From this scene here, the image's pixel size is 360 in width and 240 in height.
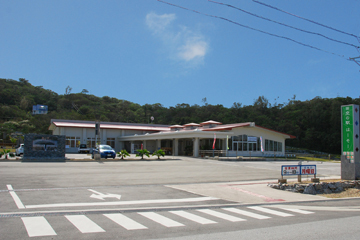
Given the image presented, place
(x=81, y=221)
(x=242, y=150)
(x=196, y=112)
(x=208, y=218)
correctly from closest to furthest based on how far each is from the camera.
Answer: (x=81, y=221) → (x=208, y=218) → (x=242, y=150) → (x=196, y=112)

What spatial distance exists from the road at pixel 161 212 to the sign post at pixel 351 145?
14.0 feet

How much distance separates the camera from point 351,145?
1576 cm

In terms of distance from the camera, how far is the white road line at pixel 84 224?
6270 millimetres

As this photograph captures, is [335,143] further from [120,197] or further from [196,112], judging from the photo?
[120,197]

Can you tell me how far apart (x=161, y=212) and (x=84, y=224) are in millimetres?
2364

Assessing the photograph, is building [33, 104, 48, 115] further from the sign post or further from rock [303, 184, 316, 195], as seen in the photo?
rock [303, 184, 316, 195]

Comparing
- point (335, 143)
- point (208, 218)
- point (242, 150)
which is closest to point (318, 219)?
point (208, 218)

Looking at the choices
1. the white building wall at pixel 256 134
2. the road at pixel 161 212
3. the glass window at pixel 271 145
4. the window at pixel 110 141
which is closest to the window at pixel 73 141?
the window at pixel 110 141

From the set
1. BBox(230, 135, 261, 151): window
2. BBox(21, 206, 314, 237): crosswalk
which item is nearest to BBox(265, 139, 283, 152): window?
BBox(230, 135, 261, 151): window

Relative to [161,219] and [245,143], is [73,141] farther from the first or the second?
[161,219]

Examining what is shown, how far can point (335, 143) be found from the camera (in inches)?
2734

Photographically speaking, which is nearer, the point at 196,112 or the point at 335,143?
the point at 335,143

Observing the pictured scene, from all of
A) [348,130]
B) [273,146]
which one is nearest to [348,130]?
[348,130]

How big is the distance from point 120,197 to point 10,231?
4766mm
